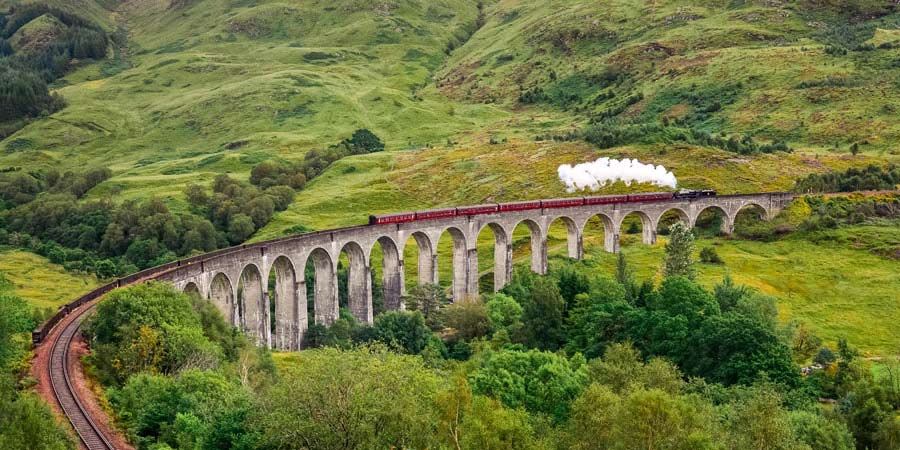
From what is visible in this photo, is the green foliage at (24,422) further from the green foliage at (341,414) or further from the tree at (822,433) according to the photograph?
the tree at (822,433)

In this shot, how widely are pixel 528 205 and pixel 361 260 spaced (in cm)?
2437

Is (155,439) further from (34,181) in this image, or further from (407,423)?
(34,181)

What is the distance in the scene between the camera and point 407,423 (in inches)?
1268

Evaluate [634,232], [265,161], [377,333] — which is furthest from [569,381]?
[265,161]

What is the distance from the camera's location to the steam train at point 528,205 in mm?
86125

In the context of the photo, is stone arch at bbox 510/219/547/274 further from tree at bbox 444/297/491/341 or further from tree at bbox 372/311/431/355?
tree at bbox 372/311/431/355

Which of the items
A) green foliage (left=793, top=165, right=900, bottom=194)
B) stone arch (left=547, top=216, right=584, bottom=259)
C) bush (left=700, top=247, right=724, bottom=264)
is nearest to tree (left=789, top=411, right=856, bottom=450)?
bush (left=700, top=247, right=724, bottom=264)

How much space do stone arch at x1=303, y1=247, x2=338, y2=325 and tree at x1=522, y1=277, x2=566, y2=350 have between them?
25.6m

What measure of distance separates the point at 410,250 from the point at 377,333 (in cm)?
4694

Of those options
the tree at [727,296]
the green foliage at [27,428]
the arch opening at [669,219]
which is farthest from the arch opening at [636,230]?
the green foliage at [27,428]

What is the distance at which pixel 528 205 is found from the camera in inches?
3799

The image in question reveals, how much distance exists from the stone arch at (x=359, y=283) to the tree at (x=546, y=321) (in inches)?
977

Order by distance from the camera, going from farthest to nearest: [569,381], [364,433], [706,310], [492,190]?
[492,190], [706,310], [569,381], [364,433]

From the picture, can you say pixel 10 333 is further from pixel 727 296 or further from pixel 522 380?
pixel 727 296
